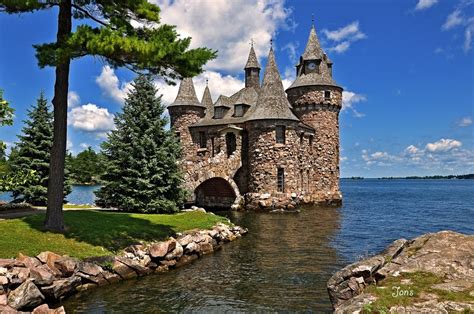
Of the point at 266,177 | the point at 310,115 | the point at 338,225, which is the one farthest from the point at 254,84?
the point at 338,225

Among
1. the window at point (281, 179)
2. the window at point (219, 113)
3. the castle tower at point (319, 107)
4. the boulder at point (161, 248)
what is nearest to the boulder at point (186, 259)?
the boulder at point (161, 248)

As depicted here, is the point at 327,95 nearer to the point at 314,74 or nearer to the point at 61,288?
the point at 314,74

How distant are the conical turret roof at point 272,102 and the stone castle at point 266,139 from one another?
0.09m

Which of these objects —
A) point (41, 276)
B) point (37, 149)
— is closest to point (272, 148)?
point (37, 149)

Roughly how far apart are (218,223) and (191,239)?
412 cm

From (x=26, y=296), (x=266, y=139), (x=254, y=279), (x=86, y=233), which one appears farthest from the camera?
(x=266, y=139)

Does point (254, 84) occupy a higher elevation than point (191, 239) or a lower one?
higher

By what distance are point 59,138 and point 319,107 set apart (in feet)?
98.6

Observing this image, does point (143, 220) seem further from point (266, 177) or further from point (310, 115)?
point (310, 115)

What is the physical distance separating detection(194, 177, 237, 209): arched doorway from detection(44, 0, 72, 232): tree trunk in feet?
70.9

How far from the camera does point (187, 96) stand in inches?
1609

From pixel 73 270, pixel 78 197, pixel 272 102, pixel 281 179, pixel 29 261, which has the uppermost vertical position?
pixel 272 102

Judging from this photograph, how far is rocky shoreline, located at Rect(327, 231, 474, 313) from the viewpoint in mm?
6121

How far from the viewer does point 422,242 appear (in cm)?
923
